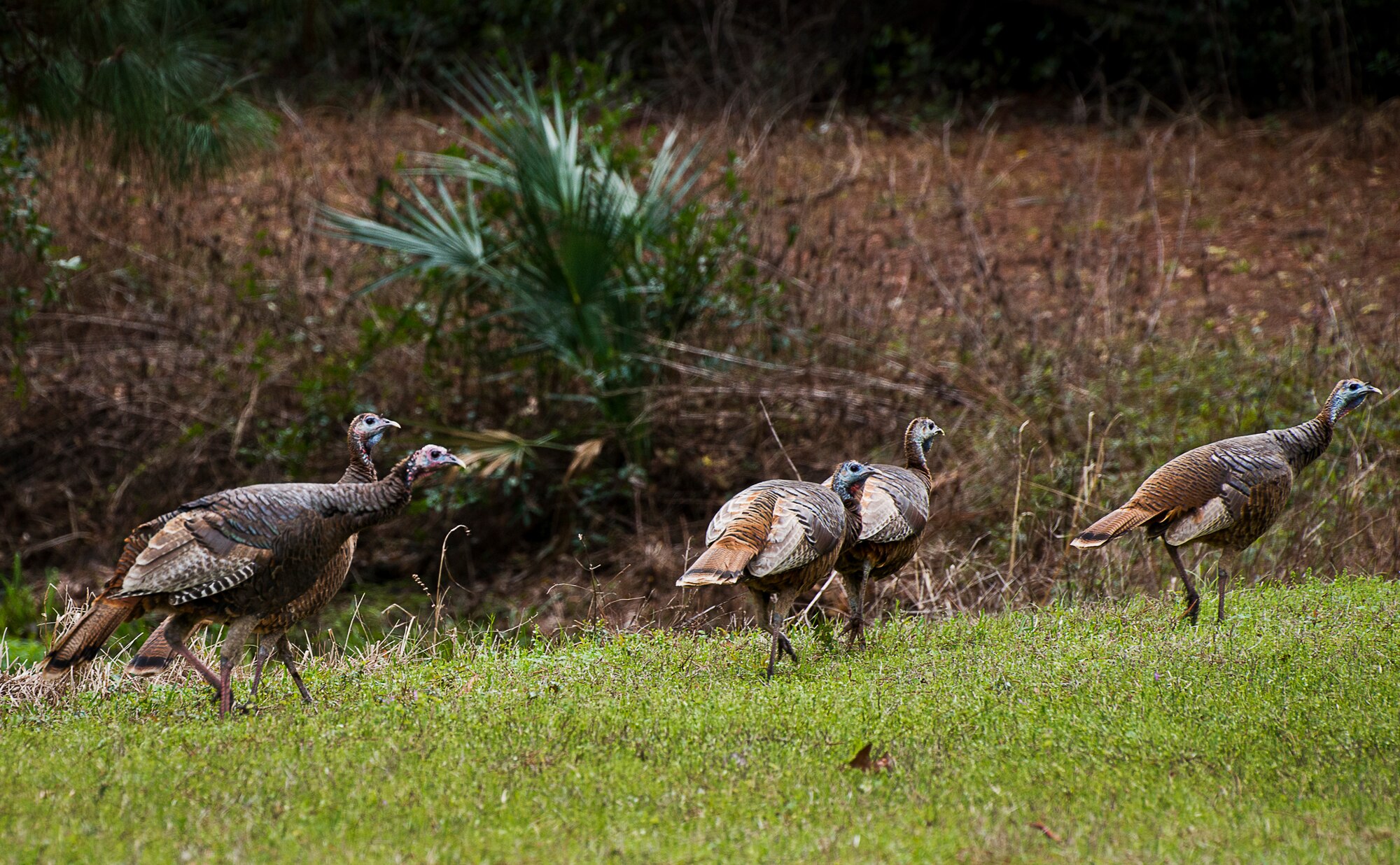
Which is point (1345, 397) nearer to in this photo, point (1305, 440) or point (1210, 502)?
point (1305, 440)

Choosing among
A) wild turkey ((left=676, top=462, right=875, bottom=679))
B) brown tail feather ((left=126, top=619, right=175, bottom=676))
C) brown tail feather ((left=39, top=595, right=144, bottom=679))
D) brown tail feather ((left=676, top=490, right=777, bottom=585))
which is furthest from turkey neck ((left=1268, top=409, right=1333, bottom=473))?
brown tail feather ((left=39, top=595, right=144, bottom=679))

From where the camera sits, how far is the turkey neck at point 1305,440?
278 inches

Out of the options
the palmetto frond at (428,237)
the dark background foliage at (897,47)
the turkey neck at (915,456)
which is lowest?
the turkey neck at (915,456)

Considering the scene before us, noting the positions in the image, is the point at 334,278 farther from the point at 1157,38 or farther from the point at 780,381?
the point at 1157,38

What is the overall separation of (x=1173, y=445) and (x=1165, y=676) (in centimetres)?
537

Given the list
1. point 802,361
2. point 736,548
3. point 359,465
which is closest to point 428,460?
point 359,465

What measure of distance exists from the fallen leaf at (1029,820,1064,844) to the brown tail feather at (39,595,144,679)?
360cm

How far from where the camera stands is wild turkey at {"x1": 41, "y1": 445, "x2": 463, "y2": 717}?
5254 mm

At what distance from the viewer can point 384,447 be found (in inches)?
486

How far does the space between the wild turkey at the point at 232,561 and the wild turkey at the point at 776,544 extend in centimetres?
120

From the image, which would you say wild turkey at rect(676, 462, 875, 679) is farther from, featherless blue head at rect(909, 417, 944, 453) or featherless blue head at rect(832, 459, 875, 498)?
featherless blue head at rect(909, 417, 944, 453)

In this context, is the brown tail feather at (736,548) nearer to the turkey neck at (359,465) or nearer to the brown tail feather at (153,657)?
the turkey neck at (359,465)

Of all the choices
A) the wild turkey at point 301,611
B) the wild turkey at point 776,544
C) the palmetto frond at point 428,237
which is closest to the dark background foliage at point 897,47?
the palmetto frond at point 428,237

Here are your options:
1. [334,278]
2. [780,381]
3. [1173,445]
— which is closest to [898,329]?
[780,381]
